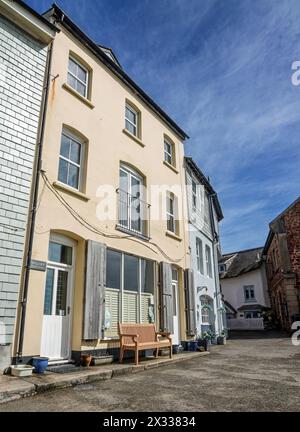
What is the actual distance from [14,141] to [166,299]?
712 cm

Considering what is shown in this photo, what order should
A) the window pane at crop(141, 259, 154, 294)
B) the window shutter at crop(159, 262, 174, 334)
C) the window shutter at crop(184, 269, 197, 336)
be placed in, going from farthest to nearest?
the window shutter at crop(184, 269, 197, 336) < the window shutter at crop(159, 262, 174, 334) < the window pane at crop(141, 259, 154, 294)

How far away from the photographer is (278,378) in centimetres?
665

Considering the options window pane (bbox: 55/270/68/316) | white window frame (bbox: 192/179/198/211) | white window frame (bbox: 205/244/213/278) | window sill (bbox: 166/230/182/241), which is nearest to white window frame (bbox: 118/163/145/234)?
window sill (bbox: 166/230/182/241)

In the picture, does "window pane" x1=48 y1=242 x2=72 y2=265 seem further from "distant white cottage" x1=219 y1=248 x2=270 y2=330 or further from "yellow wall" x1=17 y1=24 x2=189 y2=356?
"distant white cottage" x1=219 y1=248 x2=270 y2=330

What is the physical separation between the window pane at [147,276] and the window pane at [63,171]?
13.0 feet

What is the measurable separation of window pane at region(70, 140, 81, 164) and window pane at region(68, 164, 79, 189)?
23 cm

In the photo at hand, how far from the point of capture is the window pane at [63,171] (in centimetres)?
866

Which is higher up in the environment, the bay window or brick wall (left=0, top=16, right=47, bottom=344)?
brick wall (left=0, top=16, right=47, bottom=344)

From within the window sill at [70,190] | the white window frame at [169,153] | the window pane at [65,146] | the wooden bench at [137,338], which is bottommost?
the wooden bench at [137,338]

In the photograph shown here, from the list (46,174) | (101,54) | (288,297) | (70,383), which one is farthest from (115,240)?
(288,297)

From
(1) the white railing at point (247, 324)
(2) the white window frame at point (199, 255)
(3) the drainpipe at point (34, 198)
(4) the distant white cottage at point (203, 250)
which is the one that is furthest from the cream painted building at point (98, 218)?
(1) the white railing at point (247, 324)

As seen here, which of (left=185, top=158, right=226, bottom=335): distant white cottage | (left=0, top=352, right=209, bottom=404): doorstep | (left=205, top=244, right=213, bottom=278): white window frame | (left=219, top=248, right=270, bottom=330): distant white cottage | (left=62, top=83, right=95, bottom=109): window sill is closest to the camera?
(left=0, top=352, right=209, bottom=404): doorstep

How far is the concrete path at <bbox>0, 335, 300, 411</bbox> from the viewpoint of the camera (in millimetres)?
4438

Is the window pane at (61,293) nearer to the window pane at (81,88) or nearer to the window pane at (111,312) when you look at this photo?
the window pane at (111,312)
